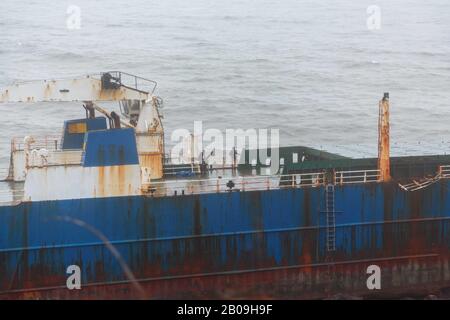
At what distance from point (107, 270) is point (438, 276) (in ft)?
39.2

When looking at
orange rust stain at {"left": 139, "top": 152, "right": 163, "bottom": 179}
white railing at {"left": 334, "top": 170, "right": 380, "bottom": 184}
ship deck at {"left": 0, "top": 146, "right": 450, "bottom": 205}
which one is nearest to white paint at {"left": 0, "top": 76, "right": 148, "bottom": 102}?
orange rust stain at {"left": 139, "top": 152, "right": 163, "bottom": 179}

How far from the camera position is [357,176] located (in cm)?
2730

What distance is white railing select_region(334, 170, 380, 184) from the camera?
90.4 feet

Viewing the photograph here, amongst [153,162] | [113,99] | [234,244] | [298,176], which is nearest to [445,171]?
[298,176]

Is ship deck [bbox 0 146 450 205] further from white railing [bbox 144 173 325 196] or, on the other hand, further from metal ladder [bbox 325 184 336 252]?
metal ladder [bbox 325 184 336 252]

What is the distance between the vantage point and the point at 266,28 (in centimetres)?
9338

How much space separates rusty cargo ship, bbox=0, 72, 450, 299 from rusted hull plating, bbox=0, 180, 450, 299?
1.5 inches

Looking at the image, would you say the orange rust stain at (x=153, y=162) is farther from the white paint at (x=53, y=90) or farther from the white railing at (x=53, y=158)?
the white railing at (x=53, y=158)

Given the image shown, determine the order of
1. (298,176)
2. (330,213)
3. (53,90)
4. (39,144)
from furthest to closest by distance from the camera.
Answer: (39,144) < (298,176) < (53,90) < (330,213)

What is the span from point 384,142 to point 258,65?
4474cm

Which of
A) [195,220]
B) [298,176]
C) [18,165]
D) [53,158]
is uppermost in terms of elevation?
[53,158]

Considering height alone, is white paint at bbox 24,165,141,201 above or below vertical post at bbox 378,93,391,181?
below

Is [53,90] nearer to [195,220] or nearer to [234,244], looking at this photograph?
[195,220]
